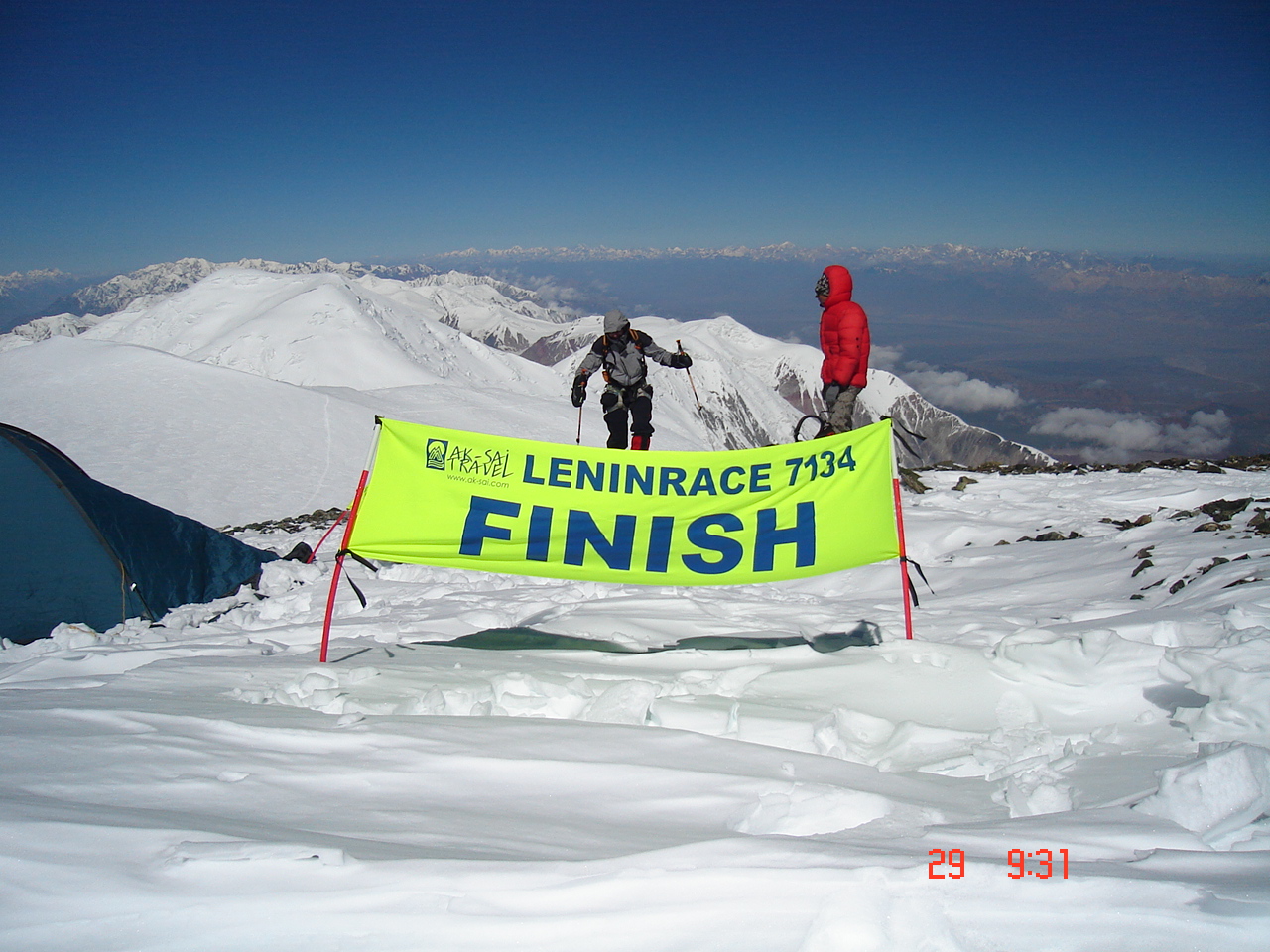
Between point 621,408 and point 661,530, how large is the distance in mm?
5175

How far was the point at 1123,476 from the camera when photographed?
11930mm

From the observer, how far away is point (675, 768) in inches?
127

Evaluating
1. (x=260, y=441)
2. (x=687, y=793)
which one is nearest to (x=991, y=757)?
(x=687, y=793)

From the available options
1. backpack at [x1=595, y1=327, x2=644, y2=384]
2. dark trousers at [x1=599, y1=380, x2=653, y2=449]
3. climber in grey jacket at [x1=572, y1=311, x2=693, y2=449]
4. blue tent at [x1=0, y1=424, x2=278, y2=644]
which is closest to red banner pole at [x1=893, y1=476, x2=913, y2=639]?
climber in grey jacket at [x1=572, y1=311, x2=693, y2=449]

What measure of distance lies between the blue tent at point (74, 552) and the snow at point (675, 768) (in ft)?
1.28

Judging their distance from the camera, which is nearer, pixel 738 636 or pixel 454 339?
pixel 738 636

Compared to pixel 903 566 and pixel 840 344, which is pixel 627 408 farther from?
pixel 903 566

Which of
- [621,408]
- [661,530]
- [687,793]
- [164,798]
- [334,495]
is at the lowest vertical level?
[334,495]

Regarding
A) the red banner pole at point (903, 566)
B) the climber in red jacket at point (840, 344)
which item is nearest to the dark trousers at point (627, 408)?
the climber in red jacket at point (840, 344)

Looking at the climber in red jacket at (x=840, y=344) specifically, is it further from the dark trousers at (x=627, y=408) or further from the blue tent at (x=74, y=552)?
the blue tent at (x=74, y=552)

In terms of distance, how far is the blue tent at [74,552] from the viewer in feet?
21.5

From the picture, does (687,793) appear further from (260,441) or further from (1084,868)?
(260,441)
